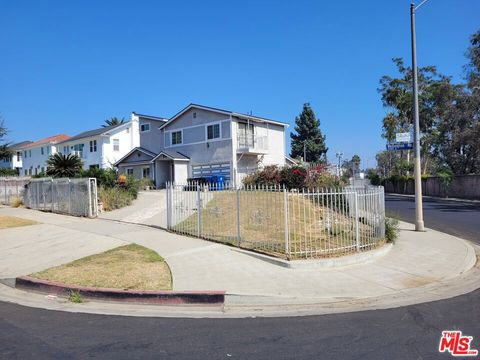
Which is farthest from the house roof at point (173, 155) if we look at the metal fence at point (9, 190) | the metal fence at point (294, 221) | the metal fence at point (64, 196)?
the metal fence at point (294, 221)

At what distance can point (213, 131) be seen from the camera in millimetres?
33719

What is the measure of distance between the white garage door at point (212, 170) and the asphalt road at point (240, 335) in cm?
2685

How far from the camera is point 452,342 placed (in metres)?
4.65

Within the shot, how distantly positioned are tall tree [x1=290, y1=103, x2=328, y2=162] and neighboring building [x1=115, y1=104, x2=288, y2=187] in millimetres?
25840

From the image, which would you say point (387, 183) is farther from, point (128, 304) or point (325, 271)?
point (128, 304)

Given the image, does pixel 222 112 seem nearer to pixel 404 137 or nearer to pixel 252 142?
pixel 252 142

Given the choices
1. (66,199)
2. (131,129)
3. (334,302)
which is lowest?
(334,302)

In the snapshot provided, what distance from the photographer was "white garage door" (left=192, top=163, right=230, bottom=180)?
3291 cm

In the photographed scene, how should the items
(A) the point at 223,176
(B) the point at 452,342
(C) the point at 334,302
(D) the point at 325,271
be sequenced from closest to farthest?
(B) the point at 452,342 → (C) the point at 334,302 → (D) the point at 325,271 → (A) the point at 223,176

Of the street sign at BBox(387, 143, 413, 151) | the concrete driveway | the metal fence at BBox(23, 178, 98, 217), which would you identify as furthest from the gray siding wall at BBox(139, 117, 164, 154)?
the street sign at BBox(387, 143, 413, 151)

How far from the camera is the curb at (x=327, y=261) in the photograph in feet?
27.2

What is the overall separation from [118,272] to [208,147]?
87.2 ft

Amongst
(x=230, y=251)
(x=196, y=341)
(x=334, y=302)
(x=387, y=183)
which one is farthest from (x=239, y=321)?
(x=387, y=183)

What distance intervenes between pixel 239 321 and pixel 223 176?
27.4 metres
